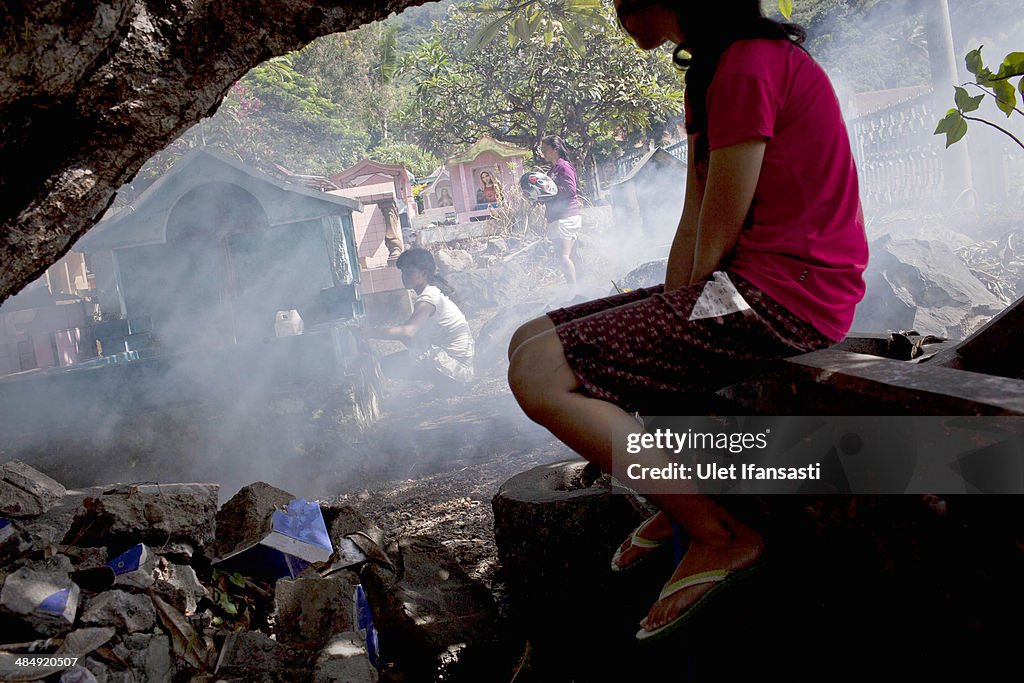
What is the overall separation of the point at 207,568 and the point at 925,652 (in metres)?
2.84

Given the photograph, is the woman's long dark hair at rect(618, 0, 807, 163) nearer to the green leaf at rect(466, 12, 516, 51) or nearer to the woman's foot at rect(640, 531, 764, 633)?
the woman's foot at rect(640, 531, 764, 633)

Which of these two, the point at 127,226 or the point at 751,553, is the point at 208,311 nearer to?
the point at 127,226

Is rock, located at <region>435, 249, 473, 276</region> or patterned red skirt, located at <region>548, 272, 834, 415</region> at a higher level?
rock, located at <region>435, 249, 473, 276</region>

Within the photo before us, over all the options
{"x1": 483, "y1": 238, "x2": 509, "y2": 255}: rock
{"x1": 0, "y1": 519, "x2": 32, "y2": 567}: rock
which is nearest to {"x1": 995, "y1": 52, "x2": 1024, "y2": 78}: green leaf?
{"x1": 0, "y1": 519, "x2": 32, "y2": 567}: rock

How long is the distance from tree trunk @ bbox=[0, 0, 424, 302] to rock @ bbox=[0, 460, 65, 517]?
5.09 feet

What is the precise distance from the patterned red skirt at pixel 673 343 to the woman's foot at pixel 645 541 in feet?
1.42

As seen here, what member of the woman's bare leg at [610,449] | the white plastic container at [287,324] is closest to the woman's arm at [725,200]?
the woman's bare leg at [610,449]

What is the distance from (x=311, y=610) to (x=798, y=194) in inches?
93.1

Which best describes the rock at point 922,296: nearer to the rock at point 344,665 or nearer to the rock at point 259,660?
the rock at point 344,665

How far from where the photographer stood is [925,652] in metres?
1.49

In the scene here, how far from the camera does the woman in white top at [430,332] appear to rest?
8656 mm

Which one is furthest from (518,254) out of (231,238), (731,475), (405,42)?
(405,42)

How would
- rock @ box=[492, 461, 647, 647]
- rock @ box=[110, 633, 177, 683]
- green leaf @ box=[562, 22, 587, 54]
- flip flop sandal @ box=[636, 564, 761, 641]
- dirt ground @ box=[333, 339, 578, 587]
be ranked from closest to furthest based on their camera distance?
flip flop sandal @ box=[636, 564, 761, 641]
rock @ box=[110, 633, 177, 683]
rock @ box=[492, 461, 647, 647]
dirt ground @ box=[333, 339, 578, 587]
green leaf @ box=[562, 22, 587, 54]

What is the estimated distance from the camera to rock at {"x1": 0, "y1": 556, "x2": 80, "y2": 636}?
2.56 metres
